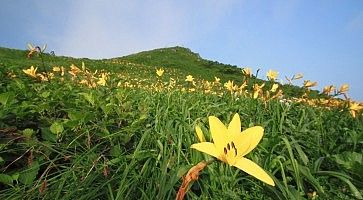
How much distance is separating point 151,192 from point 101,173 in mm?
320

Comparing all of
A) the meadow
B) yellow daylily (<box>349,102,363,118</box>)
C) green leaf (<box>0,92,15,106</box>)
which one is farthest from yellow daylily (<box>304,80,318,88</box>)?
green leaf (<box>0,92,15,106</box>)

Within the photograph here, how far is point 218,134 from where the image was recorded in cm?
99

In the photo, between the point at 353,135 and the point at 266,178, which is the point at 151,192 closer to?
the point at 266,178

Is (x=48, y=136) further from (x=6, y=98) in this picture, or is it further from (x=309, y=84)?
(x=309, y=84)

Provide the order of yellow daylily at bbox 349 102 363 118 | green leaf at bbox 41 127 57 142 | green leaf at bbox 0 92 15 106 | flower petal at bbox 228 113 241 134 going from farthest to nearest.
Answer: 1. yellow daylily at bbox 349 102 363 118
2. green leaf at bbox 0 92 15 106
3. green leaf at bbox 41 127 57 142
4. flower petal at bbox 228 113 241 134

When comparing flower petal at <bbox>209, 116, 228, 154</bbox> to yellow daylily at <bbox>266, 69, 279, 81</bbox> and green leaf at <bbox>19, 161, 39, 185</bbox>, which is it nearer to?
green leaf at <bbox>19, 161, 39, 185</bbox>

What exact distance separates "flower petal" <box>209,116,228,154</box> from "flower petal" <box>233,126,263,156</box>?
0.11ft

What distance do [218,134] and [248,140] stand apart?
80 mm

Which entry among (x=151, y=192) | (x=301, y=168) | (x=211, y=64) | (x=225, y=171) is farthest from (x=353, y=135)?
(x=211, y=64)


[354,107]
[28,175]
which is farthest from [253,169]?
[354,107]

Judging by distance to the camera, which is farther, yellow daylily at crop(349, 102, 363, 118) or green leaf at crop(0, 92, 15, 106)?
yellow daylily at crop(349, 102, 363, 118)

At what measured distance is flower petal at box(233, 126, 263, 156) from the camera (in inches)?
38.4

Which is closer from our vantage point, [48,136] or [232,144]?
[232,144]

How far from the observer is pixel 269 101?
3506 mm
